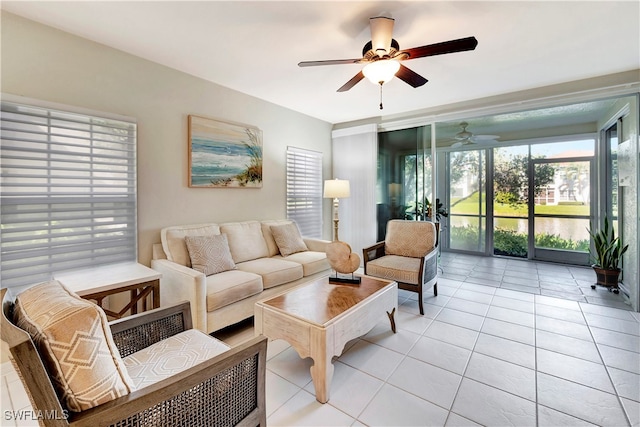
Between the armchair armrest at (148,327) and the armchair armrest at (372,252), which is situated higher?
the armchair armrest at (372,252)

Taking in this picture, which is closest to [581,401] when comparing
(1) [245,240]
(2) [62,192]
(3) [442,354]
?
(3) [442,354]

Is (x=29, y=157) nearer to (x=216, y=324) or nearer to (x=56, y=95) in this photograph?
(x=56, y=95)

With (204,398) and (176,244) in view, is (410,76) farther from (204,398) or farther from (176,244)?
(176,244)

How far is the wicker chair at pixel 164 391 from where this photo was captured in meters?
0.78

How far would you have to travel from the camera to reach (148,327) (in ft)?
5.32

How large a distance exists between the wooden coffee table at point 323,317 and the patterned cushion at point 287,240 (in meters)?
1.17

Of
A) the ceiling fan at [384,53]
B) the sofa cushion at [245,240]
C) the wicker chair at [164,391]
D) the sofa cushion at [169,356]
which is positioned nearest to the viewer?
the wicker chair at [164,391]

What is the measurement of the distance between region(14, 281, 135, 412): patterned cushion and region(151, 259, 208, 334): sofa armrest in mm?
1296

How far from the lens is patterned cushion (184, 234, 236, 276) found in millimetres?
2758

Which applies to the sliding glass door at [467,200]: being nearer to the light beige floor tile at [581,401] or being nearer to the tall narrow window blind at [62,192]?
the light beige floor tile at [581,401]

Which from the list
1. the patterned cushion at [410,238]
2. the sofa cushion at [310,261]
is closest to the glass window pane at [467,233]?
the patterned cushion at [410,238]

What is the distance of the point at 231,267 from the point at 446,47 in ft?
8.57

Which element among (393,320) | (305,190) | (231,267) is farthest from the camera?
(305,190)

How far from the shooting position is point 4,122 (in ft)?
6.87
